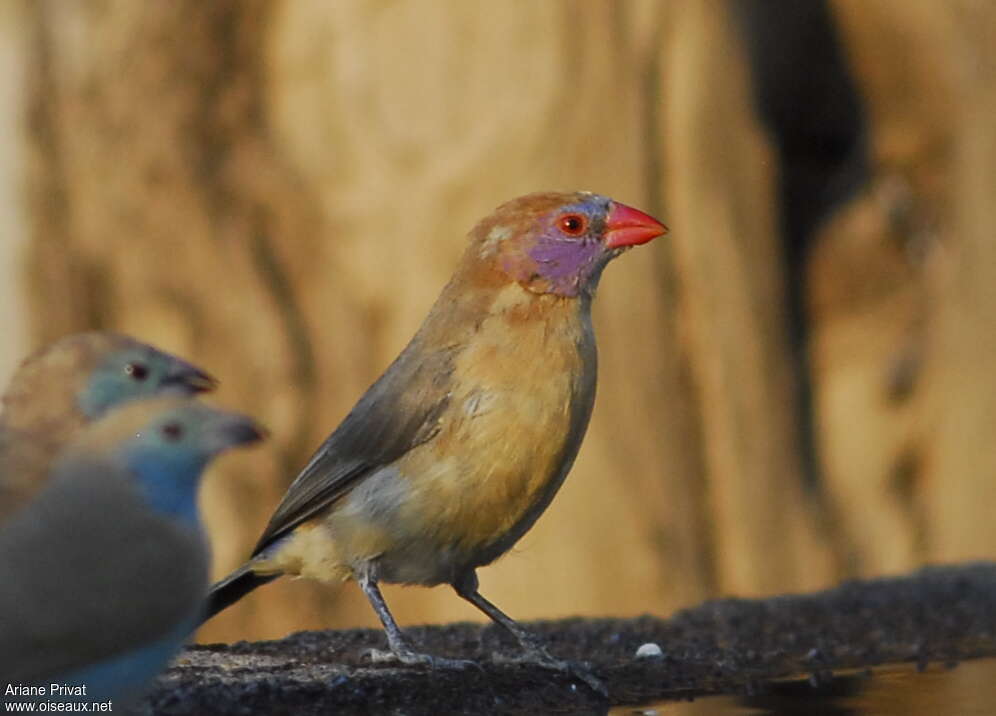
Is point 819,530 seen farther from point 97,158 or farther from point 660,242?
point 97,158

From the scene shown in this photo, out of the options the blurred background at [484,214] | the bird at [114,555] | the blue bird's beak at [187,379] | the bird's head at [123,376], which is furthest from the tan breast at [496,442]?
the blurred background at [484,214]

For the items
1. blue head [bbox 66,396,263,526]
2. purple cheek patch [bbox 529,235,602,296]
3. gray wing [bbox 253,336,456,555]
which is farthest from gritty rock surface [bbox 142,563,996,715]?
purple cheek patch [bbox 529,235,602,296]

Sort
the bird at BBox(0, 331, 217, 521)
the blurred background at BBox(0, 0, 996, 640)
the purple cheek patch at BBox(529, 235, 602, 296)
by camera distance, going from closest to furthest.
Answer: the bird at BBox(0, 331, 217, 521)
the purple cheek patch at BBox(529, 235, 602, 296)
the blurred background at BBox(0, 0, 996, 640)

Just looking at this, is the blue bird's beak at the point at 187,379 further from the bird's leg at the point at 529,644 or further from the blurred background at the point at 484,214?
the blurred background at the point at 484,214

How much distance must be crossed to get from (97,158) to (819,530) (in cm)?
481

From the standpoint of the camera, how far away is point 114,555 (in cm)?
288

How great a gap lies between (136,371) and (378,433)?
1288 mm

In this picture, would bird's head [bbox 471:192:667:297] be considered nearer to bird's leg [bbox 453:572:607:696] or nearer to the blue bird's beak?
bird's leg [bbox 453:572:607:696]

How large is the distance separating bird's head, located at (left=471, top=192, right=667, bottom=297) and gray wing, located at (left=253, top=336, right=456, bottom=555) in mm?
299

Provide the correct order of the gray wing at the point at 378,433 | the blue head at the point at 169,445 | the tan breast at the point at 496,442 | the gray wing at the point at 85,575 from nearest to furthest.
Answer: the gray wing at the point at 85,575, the blue head at the point at 169,445, the tan breast at the point at 496,442, the gray wing at the point at 378,433

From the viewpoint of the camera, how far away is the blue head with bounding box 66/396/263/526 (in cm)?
294

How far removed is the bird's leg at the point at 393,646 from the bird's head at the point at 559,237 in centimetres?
85

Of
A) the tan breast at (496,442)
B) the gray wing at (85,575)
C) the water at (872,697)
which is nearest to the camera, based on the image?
the gray wing at (85,575)

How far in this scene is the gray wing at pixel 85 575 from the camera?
2816mm
